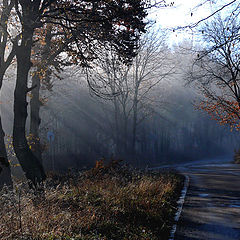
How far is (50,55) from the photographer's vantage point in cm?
1412

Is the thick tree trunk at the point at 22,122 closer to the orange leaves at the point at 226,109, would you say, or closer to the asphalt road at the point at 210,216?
the asphalt road at the point at 210,216

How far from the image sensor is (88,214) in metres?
7.13

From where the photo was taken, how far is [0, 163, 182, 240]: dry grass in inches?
229

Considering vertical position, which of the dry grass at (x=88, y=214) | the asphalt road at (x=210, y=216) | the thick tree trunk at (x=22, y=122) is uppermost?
the thick tree trunk at (x=22, y=122)

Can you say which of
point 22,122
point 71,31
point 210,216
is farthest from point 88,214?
point 71,31

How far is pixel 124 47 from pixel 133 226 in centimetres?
638

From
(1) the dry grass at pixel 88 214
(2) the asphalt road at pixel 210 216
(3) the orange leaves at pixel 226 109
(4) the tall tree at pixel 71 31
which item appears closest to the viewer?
(1) the dry grass at pixel 88 214

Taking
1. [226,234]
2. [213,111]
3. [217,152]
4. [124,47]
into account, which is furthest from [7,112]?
[217,152]

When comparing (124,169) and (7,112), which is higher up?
(7,112)

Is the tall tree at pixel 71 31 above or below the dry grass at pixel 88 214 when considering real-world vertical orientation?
above

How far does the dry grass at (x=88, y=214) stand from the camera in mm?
5824

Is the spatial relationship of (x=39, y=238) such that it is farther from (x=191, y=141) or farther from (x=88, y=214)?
(x=191, y=141)

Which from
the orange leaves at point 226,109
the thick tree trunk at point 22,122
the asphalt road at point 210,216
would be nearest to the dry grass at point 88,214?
the asphalt road at point 210,216

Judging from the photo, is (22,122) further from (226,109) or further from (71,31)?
(226,109)
